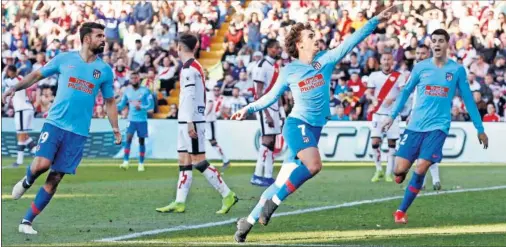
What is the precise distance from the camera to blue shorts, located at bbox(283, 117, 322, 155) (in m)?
12.1

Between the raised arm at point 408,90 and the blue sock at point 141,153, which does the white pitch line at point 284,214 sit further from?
the blue sock at point 141,153

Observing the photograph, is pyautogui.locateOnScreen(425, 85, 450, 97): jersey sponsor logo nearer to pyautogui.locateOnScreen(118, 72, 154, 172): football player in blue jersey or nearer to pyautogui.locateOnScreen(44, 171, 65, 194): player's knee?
pyautogui.locateOnScreen(44, 171, 65, 194): player's knee

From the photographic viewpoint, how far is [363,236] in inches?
485

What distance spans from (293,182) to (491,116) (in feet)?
60.0

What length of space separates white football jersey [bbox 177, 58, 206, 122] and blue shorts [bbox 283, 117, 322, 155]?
321 centimetres

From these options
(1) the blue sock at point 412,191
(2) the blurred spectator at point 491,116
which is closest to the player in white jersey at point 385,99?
(1) the blue sock at point 412,191

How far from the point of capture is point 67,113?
12.8 m

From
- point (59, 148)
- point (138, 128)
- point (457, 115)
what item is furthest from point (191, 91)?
point (457, 115)

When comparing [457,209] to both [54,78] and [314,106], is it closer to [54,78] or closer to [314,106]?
[314,106]

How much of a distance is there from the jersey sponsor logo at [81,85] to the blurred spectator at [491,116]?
17931mm

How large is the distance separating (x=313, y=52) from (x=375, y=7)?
2314 cm

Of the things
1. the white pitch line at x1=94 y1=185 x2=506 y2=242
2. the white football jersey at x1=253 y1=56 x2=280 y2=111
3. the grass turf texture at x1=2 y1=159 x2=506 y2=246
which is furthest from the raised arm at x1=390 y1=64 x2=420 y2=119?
the white football jersey at x1=253 y1=56 x2=280 y2=111

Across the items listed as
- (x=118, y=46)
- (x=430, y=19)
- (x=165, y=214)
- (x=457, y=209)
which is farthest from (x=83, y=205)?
(x=118, y=46)

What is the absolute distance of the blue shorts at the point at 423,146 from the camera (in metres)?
13.9
